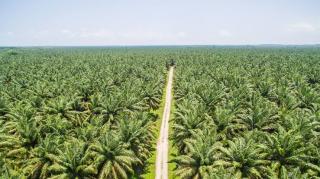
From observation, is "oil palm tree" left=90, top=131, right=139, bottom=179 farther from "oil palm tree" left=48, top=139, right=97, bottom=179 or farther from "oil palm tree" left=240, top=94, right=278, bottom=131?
"oil palm tree" left=240, top=94, right=278, bottom=131

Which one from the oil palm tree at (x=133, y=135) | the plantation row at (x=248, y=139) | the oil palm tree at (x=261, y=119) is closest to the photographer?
the plantation row at (x=248, y=139)

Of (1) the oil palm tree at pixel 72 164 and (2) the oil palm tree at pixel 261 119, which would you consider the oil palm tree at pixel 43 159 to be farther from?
(2) the oil palm tree at pixel 261 119

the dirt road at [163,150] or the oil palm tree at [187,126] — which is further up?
the oil palm tree at [187,126]

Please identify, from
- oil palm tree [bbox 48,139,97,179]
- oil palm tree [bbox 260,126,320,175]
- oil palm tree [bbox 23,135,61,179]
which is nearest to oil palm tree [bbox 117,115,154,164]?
oil palm tree [bbox 48,139,97,179]

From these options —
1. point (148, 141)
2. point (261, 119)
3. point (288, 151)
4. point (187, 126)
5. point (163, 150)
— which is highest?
point (261, 119)

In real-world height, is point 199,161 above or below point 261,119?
below

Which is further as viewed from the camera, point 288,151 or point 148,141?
point 148,141

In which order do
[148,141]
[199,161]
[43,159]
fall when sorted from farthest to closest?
[148,141], [43,159], [199,161]

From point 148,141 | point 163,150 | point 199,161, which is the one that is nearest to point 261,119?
point 199,161

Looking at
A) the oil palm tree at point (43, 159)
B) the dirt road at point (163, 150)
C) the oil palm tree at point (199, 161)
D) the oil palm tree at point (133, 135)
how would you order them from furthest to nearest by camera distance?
the dirt road at point (163, 150)
the oil palm tree at point (133, 135)
the oil palm tree at point (43, 159)
the oil palm tree at point (199, 161)

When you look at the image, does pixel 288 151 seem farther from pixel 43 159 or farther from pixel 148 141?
pixel 43 159

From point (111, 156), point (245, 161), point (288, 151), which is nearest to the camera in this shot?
point (245, 161)

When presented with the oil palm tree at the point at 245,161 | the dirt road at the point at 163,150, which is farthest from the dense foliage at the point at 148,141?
the dirt road at the point at 163,150
